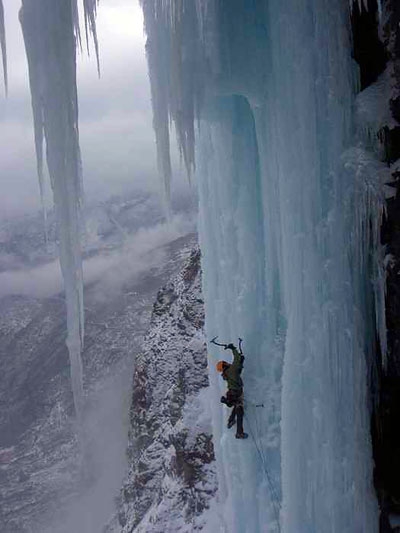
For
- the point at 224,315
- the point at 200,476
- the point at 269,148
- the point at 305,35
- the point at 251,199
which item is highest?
the point at 305,35

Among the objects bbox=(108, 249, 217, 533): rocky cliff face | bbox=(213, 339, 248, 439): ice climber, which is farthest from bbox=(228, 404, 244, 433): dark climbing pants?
bbox=(108, 249, 217, 533): rocky cliff face

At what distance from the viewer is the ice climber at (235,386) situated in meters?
8.14

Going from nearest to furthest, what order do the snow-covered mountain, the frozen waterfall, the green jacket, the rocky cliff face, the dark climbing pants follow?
the frozen waterfall < the green jacket < the dark climbing pants < the rocky cliff face < the snow-covered mountain

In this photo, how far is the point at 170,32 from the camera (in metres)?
6.53

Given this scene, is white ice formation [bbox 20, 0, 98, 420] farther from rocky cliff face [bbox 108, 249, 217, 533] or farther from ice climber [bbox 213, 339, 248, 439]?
rocky cliff face [bbox 108, 249, 217, 533]

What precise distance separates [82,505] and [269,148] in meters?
93.6

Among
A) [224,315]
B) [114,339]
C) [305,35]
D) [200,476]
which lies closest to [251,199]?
[224,315]

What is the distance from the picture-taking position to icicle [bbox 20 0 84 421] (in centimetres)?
604

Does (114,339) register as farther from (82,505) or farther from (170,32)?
(170,32)

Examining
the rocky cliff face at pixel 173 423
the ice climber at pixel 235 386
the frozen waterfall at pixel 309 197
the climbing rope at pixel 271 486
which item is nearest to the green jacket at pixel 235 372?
the ice climber at pixel 235 386

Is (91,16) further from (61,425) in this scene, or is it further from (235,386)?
(61,425)

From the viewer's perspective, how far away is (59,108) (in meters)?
6.57

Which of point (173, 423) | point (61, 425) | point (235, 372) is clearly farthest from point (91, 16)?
point (61, 425)

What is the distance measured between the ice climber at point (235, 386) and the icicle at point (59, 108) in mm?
2488
